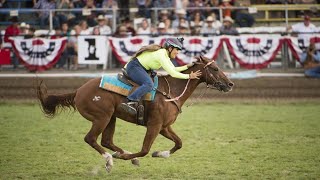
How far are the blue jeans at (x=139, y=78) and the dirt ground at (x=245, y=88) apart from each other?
9.17 m

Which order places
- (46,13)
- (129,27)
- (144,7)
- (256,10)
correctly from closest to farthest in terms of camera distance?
(129,27) → (46,13) → (256,10) → (144,7)

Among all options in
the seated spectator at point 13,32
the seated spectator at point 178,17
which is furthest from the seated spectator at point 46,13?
the seated spectator at point 178,17

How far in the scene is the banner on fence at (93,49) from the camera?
65.8ft

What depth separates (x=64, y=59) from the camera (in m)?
20.5

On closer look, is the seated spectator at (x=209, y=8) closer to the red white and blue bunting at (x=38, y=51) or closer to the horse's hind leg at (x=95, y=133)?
the red white and blue bunting at (x=38, y=51)

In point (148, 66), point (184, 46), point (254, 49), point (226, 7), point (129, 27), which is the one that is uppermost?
point (148, 66)

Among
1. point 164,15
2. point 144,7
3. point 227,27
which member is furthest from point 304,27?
point 144,7

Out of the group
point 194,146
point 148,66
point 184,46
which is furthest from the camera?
point 184,46

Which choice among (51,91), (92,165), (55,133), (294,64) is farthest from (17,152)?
(294,64)

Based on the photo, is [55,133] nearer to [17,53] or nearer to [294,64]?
[17,53]

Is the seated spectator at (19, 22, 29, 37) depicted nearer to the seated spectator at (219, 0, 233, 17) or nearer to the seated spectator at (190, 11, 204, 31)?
the seated spectator at (190, 11, 204, 31)

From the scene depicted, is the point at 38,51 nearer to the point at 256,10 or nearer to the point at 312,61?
the point at 256,10

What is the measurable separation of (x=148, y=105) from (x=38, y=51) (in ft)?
32.8

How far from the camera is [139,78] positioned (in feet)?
35.7
